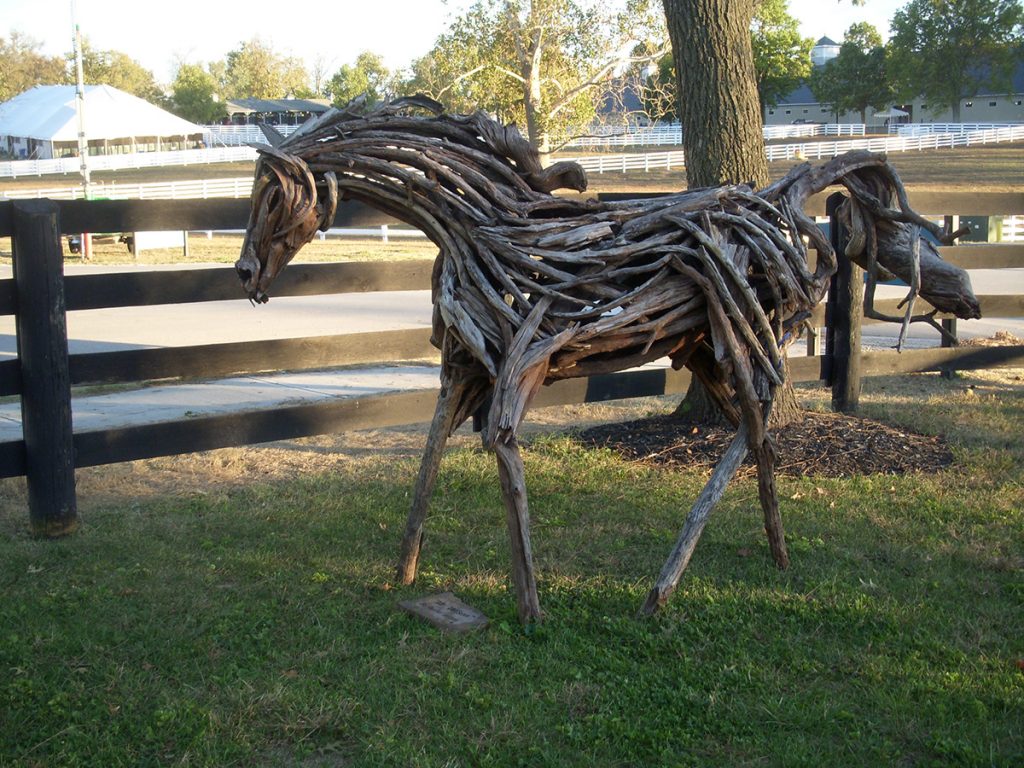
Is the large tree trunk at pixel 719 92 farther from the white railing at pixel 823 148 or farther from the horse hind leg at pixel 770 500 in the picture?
the white railing at pixel 823 148

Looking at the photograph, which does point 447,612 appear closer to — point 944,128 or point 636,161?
point 636,161

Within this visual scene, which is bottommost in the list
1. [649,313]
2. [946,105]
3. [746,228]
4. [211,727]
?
[211,727]

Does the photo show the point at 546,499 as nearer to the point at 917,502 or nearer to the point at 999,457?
the point at 917,502

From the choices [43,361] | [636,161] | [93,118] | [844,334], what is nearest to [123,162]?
[93,118]

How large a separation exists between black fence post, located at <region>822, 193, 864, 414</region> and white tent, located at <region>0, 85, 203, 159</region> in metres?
28.1

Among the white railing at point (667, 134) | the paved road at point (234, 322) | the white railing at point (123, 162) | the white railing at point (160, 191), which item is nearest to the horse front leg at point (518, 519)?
the paved road at point (234, 322)

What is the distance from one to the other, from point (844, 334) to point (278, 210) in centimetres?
481

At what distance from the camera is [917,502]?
17.7 ft

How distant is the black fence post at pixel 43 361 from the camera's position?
4.88 metres

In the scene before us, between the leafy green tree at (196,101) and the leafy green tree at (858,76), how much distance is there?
39048mm

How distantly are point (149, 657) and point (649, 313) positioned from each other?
2300mm

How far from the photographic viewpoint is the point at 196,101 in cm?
6681

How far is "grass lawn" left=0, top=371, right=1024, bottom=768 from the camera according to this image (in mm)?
3121

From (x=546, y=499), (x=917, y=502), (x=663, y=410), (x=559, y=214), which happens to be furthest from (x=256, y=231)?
(x=663, y=410)
